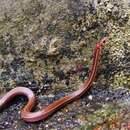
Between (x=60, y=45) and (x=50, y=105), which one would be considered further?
(x=60, y=45)

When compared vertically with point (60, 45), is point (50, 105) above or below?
below

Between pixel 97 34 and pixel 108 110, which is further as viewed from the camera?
pixel 97 34

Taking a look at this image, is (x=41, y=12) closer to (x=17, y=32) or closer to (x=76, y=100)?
(x=17, y=32)

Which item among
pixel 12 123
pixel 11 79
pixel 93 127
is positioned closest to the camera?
pixel 93 127

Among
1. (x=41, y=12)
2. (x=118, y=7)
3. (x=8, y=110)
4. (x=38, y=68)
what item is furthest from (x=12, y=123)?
(x=118, y=7)

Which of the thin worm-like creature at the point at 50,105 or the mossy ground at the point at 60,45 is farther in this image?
the mossy ground at the point at 60,45

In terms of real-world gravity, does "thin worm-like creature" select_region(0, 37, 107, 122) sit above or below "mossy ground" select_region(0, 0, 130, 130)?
below

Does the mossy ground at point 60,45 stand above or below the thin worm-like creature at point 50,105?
above

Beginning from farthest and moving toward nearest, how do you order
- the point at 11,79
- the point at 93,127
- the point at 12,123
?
the point at 11,79 < the point at 12,123 < the point at 93,127
